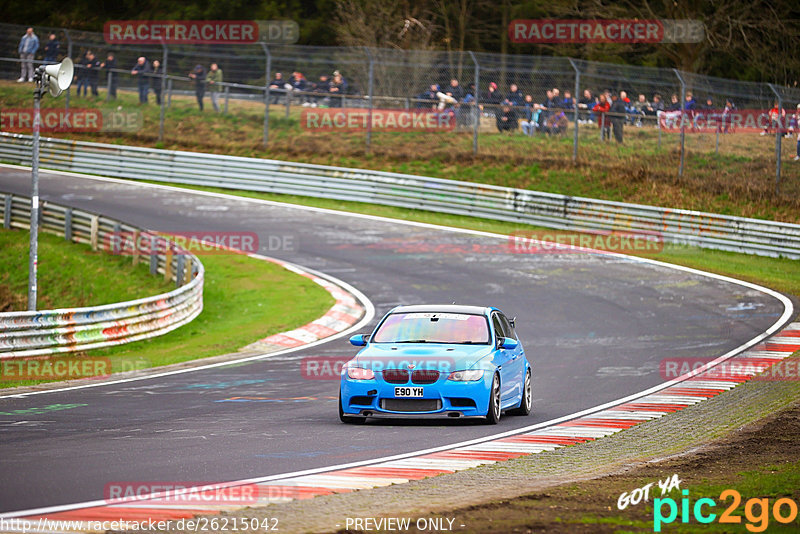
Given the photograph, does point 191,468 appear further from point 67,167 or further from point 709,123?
point 67,167

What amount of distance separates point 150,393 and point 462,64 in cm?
2237

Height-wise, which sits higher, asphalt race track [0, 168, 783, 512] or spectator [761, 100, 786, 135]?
spectator [761, 100, 786, 135]

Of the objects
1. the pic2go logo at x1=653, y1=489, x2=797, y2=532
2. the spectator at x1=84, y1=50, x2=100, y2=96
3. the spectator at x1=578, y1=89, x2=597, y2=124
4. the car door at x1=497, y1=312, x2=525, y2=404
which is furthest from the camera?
the spectator at x1=84, y1=50, x2=100, y2=96

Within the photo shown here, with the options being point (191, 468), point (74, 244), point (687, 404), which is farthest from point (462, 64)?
point (191, 468)

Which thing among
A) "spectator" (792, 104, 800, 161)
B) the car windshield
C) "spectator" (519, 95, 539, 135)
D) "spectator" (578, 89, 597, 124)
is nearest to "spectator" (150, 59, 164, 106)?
"spectator" (519, 95, 539, 135)

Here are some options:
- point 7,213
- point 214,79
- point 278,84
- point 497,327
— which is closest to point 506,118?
point 278,84

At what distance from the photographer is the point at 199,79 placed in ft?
124

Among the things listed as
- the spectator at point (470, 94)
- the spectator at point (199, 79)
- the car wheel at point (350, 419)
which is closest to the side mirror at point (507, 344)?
the car wheel at point (350, 419)

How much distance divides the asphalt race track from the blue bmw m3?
25 cm

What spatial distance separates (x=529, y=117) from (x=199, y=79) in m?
11.8

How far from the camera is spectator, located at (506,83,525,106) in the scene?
34.0 m

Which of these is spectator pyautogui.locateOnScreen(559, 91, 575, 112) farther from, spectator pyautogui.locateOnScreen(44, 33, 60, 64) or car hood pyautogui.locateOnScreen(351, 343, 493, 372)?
car hood pyautogui.locateOnScreen(351, 343, 493, 372)

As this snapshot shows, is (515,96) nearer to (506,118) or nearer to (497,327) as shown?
(506,118)

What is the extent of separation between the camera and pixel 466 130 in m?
36.6
